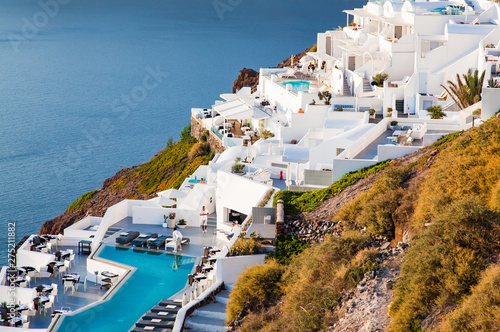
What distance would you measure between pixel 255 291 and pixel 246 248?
→ 2581mm

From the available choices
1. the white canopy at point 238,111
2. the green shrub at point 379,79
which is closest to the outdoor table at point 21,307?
the green shrub at point 379,79

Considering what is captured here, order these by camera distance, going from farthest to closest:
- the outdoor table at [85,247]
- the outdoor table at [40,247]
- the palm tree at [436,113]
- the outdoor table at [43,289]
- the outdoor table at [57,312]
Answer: the palm tree at [436,113]
the outdoor table at [40,247]
the outdoor table at [85,247]
the outdoor table at [43,289]
the outdoor table at [57,312]

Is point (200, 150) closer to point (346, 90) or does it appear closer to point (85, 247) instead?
point (346, 90)

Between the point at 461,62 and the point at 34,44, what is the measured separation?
12415 cm

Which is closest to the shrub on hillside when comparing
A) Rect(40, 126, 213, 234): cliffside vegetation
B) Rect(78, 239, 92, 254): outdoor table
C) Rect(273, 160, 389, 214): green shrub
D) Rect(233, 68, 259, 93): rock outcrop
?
Rect(40, 126, 213, 234): cliffside vegetation

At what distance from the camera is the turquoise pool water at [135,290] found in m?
16.3

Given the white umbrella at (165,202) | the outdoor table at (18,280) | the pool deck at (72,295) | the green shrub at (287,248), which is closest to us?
the green shrub at (287,248)

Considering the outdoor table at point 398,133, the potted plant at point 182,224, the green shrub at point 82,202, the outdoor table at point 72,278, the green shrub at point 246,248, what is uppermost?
the outdoor table at point 398,133

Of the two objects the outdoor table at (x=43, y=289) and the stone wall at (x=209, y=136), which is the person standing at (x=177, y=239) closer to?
the outdoor table at (x=43, y=289)

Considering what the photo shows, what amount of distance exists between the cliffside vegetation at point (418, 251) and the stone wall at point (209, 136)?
20544mm

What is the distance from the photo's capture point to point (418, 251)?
11.3m

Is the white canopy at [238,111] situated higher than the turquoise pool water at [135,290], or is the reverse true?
the white canopy at [238,111]

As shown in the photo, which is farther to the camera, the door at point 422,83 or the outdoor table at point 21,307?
the door at point 422,83

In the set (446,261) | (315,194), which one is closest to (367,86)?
(315,194)
